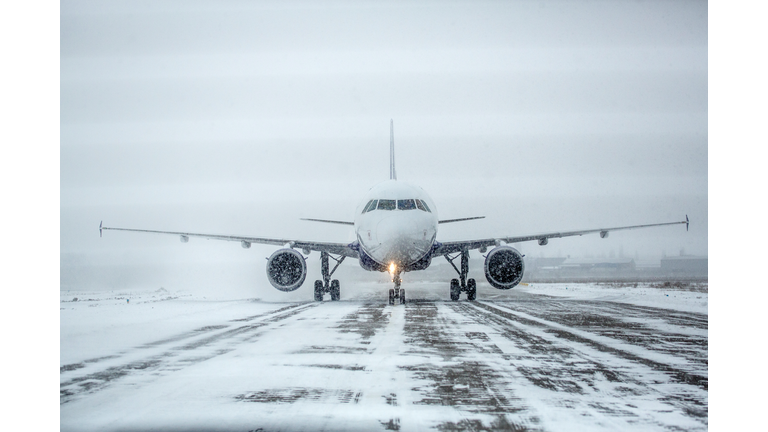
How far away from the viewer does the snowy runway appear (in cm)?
464

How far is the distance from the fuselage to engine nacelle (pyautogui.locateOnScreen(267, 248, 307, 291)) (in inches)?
97.9

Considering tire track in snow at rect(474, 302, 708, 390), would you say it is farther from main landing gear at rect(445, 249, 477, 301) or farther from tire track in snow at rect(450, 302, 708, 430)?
main landing gear at rect(445, 249, 477, 301)

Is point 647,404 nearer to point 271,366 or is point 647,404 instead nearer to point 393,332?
point 271,366

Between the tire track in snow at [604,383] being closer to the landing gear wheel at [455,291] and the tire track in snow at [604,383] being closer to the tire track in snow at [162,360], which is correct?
the tire track in snow at [162,360]

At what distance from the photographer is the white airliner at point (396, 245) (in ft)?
55.0

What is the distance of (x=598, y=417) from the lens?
4.61 m

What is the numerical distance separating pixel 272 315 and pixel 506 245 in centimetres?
935

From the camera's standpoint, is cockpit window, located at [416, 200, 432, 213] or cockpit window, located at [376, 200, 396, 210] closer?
cockpit window, located at [376, 200, 396, 210]

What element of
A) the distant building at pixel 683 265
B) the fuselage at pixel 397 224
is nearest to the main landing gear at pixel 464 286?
the fuselage at pixel 397 224

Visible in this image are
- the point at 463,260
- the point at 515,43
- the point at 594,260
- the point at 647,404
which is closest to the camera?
the point at 647,404

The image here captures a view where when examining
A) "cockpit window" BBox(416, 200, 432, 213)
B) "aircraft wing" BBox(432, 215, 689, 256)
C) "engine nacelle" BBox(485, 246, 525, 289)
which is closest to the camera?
"cockpit window" BBox(416, 200, 432, 213)

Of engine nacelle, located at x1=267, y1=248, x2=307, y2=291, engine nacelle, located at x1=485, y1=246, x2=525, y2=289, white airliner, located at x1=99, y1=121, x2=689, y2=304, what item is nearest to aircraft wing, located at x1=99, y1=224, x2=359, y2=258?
white airliner, located at x1=99, y1=121, x2=689, y2=304

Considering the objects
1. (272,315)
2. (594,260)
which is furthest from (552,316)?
(594,260)

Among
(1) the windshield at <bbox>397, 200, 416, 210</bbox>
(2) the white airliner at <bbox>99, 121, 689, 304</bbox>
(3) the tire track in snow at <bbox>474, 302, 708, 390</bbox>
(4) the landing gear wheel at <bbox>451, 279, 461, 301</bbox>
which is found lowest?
(4) the landing gear wheel at <bbox>451, 279, 461, 301</bbox>
